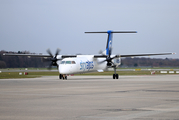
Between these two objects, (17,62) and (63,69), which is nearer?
(63,69)

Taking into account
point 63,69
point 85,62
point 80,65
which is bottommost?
point 63,69

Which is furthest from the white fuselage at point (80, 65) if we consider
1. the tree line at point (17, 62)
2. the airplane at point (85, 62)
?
the tree line at point (17, 62)

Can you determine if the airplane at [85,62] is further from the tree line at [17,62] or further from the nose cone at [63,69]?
the tree line at [17,62]

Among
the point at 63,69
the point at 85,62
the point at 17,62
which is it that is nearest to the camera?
the point at 63,69

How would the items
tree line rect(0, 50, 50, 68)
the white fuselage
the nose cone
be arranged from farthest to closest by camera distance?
tree line rect(0, 50, 50, 68)
the white fuselage
the nose cone

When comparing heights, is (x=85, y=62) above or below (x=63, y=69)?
above

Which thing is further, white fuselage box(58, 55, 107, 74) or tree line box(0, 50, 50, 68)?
tree line box(0, 50, 50, 68)

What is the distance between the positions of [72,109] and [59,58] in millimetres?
33541

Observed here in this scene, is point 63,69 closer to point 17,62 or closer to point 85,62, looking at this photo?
point 85,62

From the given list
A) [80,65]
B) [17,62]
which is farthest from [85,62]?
[17,62]

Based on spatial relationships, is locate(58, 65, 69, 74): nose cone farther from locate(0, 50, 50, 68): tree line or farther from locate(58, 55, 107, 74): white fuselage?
locate(0, 50, 50, 68): tree line

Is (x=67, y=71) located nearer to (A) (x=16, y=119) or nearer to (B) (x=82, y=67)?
(B) (x=82, y=67)

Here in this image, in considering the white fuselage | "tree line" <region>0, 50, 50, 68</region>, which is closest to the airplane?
the white fuselage

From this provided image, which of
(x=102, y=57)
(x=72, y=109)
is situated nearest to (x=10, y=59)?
(x=102, y=57)
